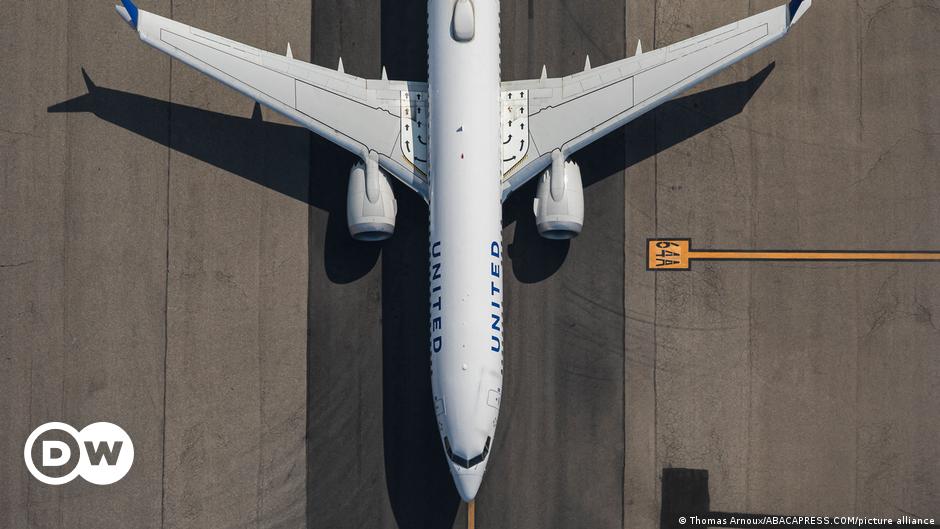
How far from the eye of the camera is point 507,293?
15984 millimetres

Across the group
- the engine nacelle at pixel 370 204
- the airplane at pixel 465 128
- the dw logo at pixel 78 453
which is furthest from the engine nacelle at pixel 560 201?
the dw logo at pixel 78 453

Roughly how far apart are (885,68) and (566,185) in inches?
347

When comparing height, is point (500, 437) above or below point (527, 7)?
below

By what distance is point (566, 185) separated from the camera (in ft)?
48.8

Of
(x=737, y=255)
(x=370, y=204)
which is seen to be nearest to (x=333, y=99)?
(x=370, y=204)

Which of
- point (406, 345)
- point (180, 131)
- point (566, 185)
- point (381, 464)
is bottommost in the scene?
point (381, 464)

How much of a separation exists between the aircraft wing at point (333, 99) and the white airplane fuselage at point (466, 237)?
82cm

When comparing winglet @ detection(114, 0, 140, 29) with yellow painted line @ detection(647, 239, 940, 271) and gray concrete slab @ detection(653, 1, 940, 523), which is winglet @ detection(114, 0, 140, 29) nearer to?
gray concrete slab @ detection(653, 1, 940, 523)

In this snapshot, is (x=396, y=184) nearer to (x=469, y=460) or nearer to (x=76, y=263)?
(x=469, y=460)

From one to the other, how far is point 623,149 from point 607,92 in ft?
5.77

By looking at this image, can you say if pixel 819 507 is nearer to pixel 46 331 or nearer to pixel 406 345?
pixel 406 345

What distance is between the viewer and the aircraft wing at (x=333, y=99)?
14828 mm

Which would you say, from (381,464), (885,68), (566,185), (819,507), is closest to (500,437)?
(381,464)

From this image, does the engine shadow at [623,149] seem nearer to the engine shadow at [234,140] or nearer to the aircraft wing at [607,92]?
the aircraft wing at [607,92]
